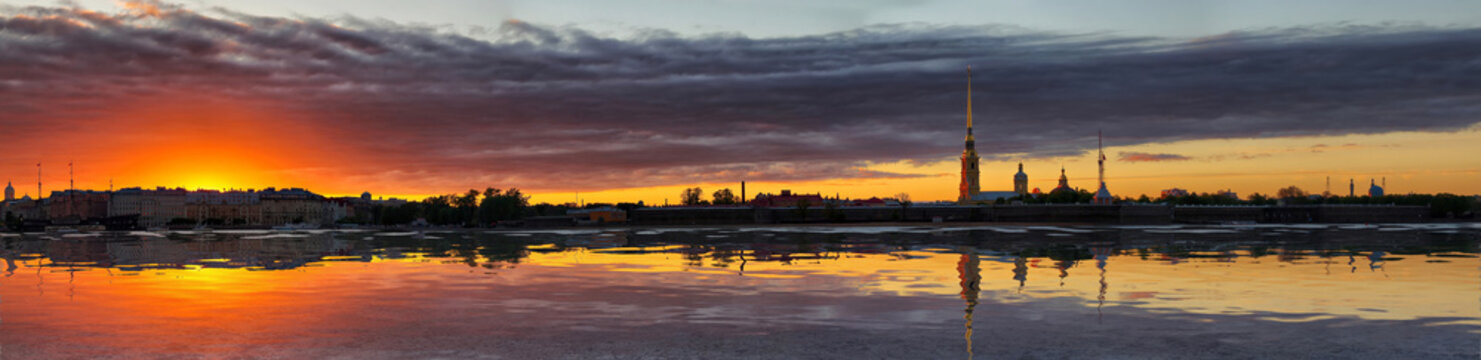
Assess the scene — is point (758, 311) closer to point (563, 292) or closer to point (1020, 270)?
point (563, 292)

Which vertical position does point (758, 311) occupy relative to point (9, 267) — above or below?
below

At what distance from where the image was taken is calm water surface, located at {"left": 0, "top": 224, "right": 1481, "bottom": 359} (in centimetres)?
1598

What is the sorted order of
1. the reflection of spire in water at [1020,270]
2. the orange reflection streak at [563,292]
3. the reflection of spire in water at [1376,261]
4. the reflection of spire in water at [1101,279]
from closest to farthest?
the orange reflection streak at [563,292] < the reflection of spire in water at [1101,279] < the reflection of spire in water at [1020,270] < the reflection of spire in water at [1376,261]

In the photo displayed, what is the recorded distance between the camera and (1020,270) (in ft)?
110

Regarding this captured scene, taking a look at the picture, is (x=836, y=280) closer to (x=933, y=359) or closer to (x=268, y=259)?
(x=933, y=359)

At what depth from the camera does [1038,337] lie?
55.9 ft

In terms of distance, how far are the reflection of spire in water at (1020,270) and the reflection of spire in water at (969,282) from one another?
1011mm

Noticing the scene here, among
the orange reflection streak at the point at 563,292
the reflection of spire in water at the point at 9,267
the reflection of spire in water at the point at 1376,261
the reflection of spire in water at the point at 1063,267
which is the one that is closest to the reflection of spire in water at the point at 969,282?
the orange reflection streak at the point at 563,292

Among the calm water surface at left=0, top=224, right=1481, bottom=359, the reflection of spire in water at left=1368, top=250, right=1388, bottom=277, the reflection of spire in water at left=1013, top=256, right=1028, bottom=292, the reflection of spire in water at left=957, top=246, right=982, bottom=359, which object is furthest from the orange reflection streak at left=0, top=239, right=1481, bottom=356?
the reflection of spire in water at left=1368, top=250, right=1388, bottom=277

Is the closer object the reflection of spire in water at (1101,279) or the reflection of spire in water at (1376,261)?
the reflection of spire in water at (1101,279)

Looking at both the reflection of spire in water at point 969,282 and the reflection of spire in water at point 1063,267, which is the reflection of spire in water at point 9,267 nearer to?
the reflection of spire in water at point 969,282

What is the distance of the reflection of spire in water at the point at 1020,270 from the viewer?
29406 millimetres

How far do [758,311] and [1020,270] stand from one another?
14884 millimetres

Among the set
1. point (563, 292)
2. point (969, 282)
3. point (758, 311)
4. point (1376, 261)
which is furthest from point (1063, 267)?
point (563, 292)
